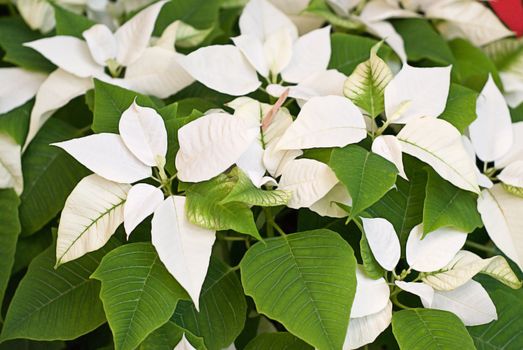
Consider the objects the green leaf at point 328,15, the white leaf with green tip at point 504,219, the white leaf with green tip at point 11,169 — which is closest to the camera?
the white leaf with green tip at point 504,219

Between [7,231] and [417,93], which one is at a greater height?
[417,93]

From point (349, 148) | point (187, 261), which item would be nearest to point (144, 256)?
point (187, 261)

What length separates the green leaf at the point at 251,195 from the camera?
610mm

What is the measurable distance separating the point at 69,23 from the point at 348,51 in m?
0.35

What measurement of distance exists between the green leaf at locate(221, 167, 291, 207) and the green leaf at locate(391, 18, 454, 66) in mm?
383

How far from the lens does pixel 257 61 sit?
80 cm

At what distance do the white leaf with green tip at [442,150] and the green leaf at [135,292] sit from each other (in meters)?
0.27

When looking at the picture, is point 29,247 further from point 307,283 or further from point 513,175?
point 513,175

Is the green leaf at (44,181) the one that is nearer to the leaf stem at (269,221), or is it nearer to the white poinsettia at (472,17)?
the leaf stem at (269,221)

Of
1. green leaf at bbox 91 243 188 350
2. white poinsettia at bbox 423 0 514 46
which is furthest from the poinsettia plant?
white poinsettia at bbox 423 0 514 46

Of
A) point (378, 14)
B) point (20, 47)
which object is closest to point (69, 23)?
point (20, 47)

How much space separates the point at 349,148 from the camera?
67cm

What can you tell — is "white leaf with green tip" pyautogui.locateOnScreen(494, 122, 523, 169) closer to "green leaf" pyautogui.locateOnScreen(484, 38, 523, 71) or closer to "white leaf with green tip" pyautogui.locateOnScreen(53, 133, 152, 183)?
"green leaf" pyautogui.locateOnScreen(484, 38, 523, 71)

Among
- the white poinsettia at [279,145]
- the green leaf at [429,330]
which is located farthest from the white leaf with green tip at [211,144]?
the green leaf at [429,330]
